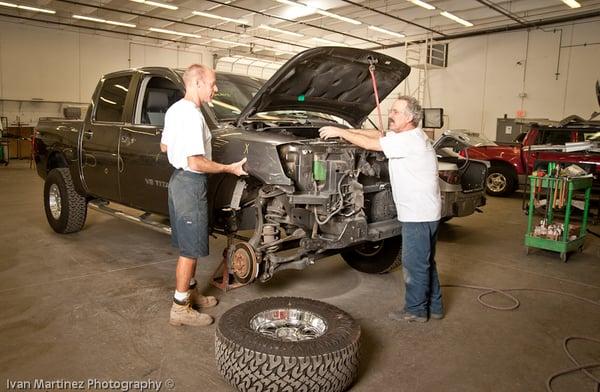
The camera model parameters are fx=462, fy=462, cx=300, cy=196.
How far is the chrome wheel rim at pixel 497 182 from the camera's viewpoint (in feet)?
32.5

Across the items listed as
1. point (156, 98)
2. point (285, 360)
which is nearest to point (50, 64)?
point (156, 98)

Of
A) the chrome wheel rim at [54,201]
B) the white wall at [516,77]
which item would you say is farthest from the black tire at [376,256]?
the white wall at [516,77]

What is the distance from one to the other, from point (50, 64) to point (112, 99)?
14.5 meters

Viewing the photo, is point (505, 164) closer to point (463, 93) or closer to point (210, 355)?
point (463, 93)

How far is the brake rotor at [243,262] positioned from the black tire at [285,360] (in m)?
0.68

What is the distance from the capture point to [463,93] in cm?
1608

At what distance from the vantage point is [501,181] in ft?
32.6

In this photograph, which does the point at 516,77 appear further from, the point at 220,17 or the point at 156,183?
the point at 156,183

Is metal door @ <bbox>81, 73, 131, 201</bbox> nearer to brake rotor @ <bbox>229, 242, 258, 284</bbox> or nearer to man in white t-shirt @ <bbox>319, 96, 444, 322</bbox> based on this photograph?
brake rotor @ <bbox>229, 242, 258, 284</bbox>

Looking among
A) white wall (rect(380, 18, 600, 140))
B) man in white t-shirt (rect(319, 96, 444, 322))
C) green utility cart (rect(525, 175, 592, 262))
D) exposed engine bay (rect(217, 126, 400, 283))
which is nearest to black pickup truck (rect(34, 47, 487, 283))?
exposed engine bay (rect(217, 126, 400, 283))

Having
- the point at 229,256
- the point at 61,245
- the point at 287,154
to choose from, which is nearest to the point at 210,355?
the point at 229,256

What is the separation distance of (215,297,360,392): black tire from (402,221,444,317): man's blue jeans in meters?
0.90

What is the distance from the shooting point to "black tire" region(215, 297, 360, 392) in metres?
2.12

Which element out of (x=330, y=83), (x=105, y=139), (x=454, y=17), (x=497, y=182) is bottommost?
(x=497, y=182)
